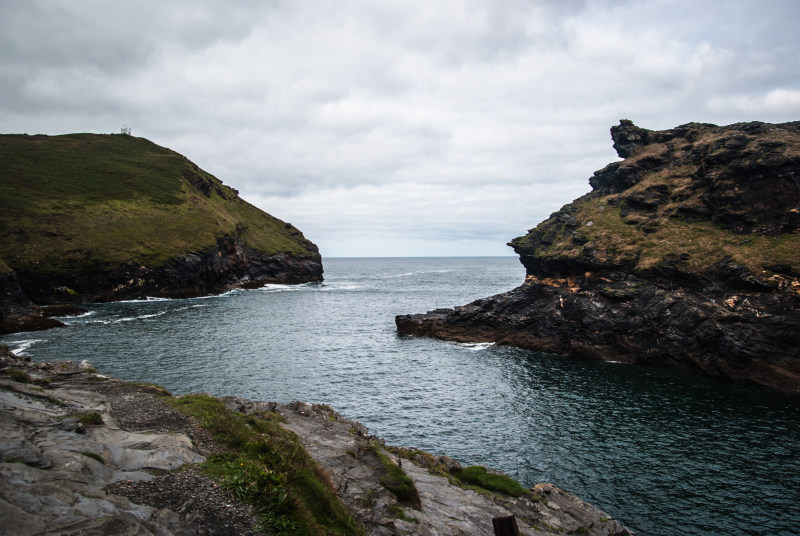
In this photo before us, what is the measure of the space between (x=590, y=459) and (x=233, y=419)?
2642 centimetres

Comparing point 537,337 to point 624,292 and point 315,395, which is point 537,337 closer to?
point 624,292

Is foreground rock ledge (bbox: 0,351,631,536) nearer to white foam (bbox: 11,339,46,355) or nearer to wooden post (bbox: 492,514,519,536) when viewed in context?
wooden post (bbox: 492,514,519,536)

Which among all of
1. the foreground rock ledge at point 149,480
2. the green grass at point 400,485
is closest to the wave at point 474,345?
the foreground rock ledge at point 149,480

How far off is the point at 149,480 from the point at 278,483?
13.5 ft

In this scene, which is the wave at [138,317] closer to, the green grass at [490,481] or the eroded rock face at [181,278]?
the eroded rock face at [181,278]

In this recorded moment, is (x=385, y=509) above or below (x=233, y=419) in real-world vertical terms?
below

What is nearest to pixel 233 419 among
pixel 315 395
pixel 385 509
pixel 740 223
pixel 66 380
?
pixel 385 509

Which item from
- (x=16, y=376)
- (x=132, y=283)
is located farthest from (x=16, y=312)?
(x=16, y=376)

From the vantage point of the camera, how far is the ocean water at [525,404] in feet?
89.9

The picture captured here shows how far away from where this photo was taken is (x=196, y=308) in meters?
97.9

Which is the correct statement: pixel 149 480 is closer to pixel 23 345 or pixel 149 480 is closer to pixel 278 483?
pixel 278 483

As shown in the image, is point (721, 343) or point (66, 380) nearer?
point (66, 380)

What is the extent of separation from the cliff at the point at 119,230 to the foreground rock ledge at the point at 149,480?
69.4m

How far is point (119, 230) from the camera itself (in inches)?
4547
